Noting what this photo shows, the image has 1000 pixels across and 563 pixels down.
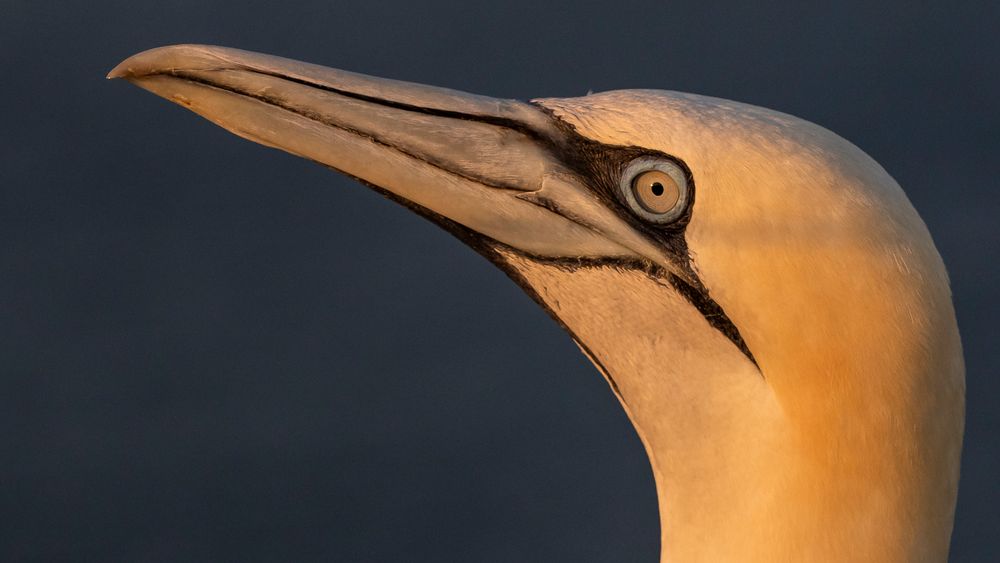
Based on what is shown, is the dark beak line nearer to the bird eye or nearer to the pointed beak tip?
the pointed beak tip

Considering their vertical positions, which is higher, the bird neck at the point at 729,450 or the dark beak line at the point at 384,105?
the dark beak line at the point at 384,105

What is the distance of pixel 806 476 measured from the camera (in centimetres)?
288

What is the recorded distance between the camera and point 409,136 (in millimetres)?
3145

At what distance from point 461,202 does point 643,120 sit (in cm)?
41

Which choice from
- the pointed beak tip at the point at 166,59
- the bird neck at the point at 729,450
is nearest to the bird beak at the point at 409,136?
the pointed beak tip at the point at 166,59

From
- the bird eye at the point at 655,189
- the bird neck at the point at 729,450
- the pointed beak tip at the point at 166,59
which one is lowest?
the bird neck at the point at 729,450

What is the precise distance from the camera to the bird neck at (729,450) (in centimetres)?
286

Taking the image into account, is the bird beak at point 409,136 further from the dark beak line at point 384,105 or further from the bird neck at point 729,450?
the bird neck at point 729,450

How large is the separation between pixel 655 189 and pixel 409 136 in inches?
19.8

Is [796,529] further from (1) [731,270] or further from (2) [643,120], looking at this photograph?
(2) [643,120]

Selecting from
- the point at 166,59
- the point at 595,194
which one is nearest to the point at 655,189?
the point at 595,194

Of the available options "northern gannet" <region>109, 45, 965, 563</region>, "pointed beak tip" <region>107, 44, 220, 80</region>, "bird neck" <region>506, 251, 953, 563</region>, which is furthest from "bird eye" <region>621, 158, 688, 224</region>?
"pointed beak tip" <region>107, 44, 220, 80</region>

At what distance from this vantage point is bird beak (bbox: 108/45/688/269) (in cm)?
313

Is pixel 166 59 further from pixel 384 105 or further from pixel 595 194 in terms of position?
pixel 595 194
